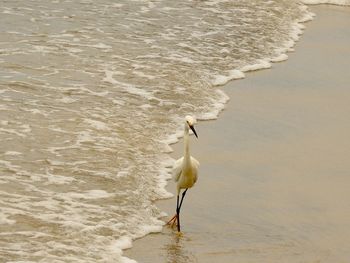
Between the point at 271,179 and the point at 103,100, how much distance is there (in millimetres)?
3113

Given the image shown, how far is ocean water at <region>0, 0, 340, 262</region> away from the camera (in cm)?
889

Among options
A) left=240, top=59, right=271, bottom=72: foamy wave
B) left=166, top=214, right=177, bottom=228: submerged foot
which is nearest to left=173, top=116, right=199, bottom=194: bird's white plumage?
left=166, top=214, right=177, bottom=228: submerged foot

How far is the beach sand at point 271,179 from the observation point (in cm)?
871

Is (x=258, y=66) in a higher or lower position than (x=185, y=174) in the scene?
lower

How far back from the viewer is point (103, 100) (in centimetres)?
1268

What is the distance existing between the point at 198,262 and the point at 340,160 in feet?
11.5

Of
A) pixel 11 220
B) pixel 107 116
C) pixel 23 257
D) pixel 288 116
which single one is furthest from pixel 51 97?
pixel 23 257

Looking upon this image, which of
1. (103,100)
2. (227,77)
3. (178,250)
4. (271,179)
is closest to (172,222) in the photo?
(178,250)

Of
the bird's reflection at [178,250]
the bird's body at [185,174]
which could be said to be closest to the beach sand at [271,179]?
the bird's reflection at [178,250]

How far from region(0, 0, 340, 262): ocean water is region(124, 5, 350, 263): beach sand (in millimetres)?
352

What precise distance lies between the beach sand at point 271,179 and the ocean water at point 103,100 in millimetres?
352

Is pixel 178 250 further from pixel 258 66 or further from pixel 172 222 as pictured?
pixel 258 66

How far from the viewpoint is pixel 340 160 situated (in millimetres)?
11227

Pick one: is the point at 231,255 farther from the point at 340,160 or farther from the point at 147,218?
the point at 340,160
